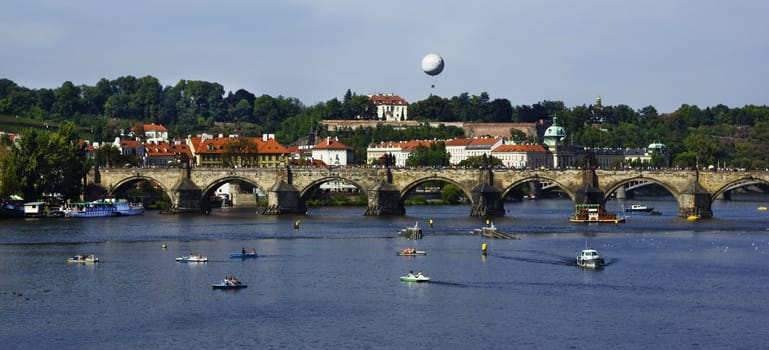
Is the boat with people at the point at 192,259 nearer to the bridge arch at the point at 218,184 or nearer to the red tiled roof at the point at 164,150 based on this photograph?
the bridge arch at the point at 218,184

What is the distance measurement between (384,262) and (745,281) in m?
19.4

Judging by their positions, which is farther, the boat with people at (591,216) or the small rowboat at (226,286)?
the boat with people at (591,216)

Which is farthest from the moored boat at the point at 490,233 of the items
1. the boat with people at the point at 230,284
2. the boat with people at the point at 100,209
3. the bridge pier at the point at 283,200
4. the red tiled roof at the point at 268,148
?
the red tiled roof at the point at 268,148

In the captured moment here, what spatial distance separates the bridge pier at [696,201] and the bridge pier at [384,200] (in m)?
23.6

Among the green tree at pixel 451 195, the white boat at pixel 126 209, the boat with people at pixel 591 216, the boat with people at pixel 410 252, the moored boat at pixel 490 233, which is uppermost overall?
the green tree at pixel 451 195

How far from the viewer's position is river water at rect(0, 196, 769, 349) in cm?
5100

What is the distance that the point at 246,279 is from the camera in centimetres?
6644

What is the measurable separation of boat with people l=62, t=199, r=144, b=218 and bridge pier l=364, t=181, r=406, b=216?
2178 cm

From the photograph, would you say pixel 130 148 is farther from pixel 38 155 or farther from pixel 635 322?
pixel 635 322

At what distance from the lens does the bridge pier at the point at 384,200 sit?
11238cm

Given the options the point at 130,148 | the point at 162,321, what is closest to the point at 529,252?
the point at 162,321

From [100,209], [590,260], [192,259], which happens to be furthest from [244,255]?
[100,209]

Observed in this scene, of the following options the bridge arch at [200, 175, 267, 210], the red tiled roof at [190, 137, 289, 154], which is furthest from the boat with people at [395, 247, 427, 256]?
the red tiled roof at [190, 137, 289, 154]

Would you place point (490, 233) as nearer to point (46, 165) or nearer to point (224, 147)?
point (46, 165)
